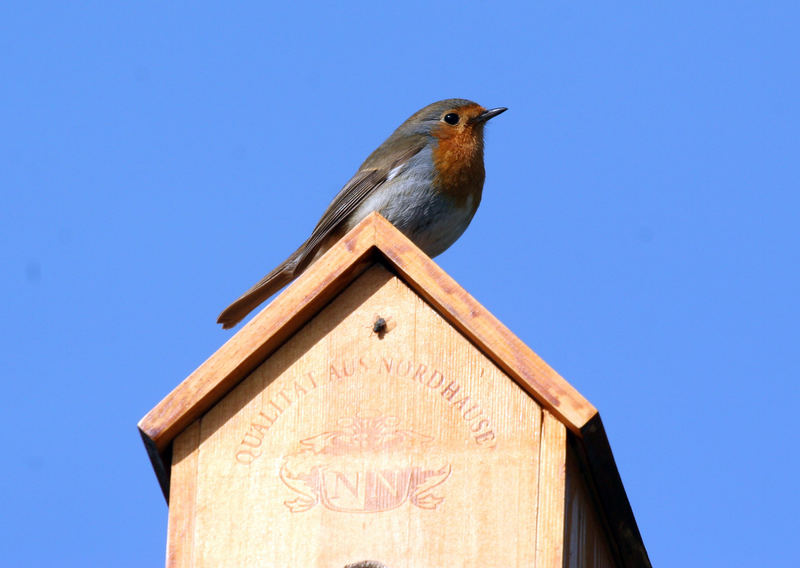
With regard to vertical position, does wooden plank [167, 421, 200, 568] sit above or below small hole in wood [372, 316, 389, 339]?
below

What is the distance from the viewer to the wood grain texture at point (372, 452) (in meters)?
3.59

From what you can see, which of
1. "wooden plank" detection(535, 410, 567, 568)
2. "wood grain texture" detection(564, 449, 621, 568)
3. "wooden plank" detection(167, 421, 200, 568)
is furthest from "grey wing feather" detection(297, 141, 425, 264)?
"wooden plank" detection(535, 410, 567, 568)

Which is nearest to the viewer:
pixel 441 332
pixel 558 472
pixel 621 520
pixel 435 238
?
pixel 558 472

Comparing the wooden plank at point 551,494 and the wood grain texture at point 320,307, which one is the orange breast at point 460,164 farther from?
the wooden plank at point 551,494

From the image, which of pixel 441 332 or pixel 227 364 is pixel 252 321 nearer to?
pixel 227 364

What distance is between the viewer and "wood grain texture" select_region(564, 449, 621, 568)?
11.8 ft

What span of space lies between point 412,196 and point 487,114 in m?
0.92

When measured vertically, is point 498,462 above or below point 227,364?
below

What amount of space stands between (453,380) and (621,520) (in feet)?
2.60

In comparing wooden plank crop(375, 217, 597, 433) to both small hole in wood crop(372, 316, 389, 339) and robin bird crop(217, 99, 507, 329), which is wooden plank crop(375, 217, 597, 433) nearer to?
small hole in wood crop(372, 316, 389, 339)

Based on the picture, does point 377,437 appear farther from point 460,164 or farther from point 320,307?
point 460,164

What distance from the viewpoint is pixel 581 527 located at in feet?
12.5

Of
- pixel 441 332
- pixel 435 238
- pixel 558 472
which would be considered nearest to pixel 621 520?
pixel 558 472

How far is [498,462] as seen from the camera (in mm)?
3627
